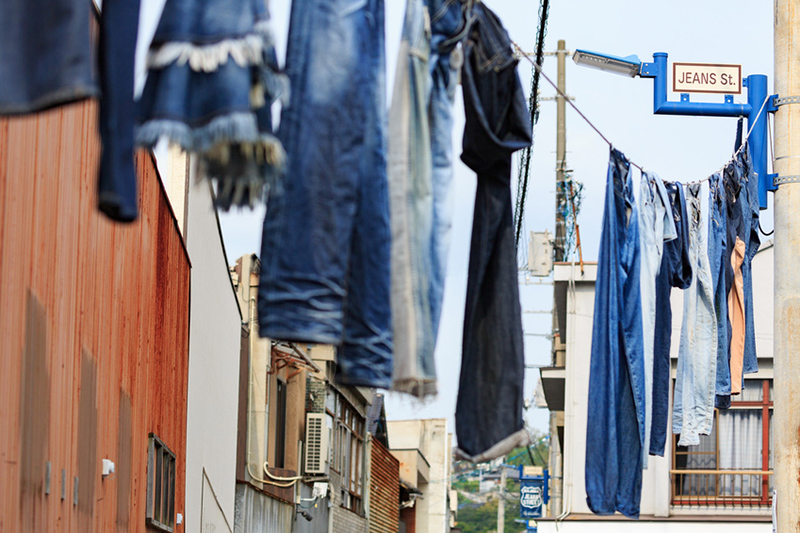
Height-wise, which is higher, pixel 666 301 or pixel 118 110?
pixel 118 110

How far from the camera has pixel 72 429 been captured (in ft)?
25.4

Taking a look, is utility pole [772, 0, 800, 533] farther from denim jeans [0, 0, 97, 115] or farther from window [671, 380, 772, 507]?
window [671, 380, 772, 507]

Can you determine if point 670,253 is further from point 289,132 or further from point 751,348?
point 289,132

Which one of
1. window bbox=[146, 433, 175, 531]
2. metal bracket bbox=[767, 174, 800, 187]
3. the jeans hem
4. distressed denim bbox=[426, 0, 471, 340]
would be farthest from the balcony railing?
distressed denim bbox=[426, 0, 471, 340]

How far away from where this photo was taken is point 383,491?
3500cm

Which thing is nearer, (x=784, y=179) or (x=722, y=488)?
(x=784, y=179)

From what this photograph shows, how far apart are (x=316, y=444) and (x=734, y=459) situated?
349 inches

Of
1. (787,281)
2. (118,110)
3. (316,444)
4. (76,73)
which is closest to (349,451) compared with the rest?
(316,444)

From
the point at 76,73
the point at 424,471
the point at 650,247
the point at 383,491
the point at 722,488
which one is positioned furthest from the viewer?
the point at 424,471

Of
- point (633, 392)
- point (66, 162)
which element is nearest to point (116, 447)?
point (66, 162)

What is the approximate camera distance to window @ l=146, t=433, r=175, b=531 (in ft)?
37.9

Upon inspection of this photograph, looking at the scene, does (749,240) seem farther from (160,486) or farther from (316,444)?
(316,444)

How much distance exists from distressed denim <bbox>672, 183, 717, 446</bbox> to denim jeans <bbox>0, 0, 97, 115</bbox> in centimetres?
563

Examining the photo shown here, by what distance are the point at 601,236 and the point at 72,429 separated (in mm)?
3668
